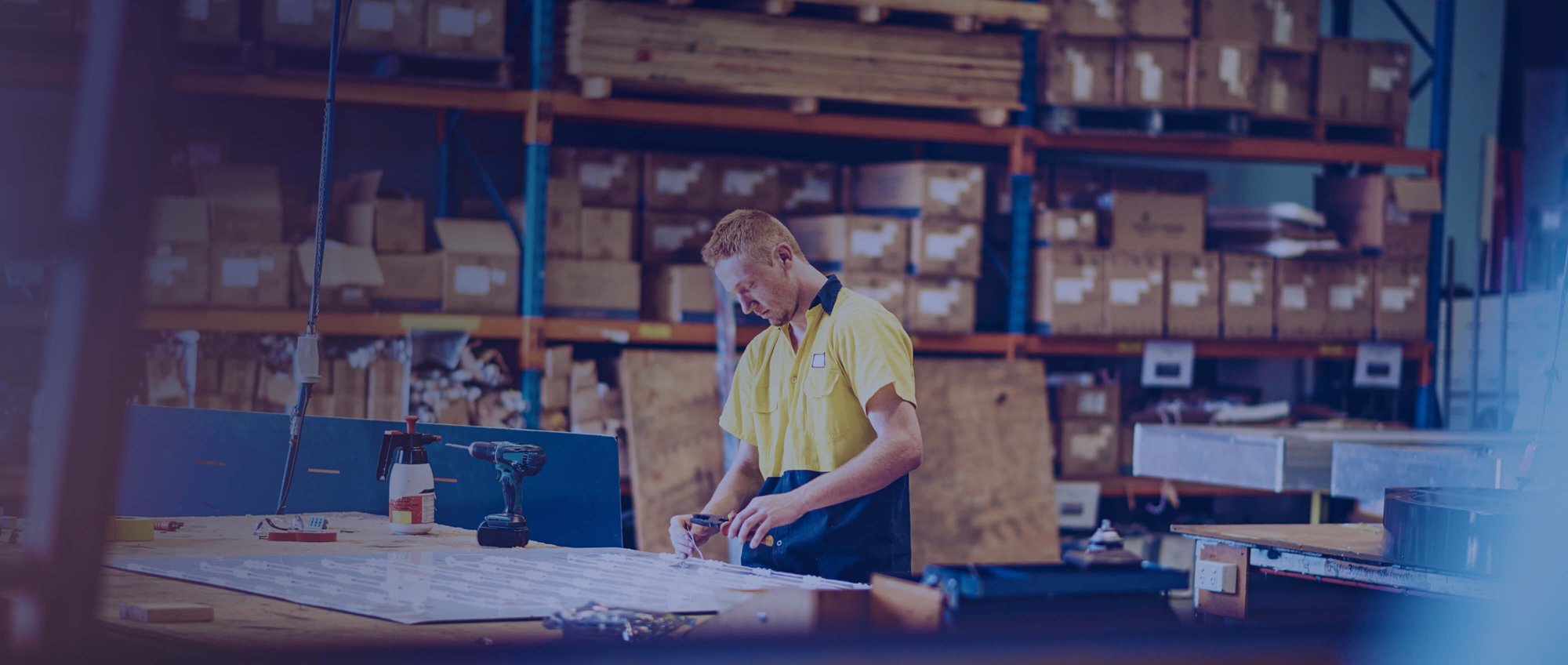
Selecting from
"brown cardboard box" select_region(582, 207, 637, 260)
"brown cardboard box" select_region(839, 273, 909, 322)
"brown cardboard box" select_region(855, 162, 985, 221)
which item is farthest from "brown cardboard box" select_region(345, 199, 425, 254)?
"brown cardboard box" select_region(855, 162, 985, 221)

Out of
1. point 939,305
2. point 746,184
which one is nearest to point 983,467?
point 939,305

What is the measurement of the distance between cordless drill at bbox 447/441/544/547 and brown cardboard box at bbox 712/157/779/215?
3588 mm

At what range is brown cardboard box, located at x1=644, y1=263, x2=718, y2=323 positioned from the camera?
6.88 m

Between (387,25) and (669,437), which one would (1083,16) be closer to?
(669,437)

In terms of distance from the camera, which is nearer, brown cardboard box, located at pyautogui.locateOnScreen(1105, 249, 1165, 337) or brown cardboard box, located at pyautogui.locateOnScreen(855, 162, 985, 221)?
brown cardboard box, located at pyautogui.locateOnScreen(855, 162, 985, 221)

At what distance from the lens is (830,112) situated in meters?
7.78

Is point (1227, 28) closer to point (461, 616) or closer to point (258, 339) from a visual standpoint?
point (258, 339)

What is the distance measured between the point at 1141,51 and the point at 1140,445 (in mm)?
2222

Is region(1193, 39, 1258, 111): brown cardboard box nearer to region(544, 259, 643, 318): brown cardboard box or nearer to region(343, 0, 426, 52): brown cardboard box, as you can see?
region(544, 259, 643, 318): brown cardboard box

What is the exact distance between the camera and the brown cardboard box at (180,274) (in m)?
6.14

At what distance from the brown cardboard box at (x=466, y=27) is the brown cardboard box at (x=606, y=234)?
828 millimetres

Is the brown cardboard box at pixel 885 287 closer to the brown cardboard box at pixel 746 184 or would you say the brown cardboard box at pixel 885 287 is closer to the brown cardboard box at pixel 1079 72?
the brown cardboard box at pixel 746 184

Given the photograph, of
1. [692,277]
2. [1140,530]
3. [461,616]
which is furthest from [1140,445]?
[461,616]

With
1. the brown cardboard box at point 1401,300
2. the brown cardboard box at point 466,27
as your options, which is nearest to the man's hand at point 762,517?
the brown cardboard box at point 466,27
